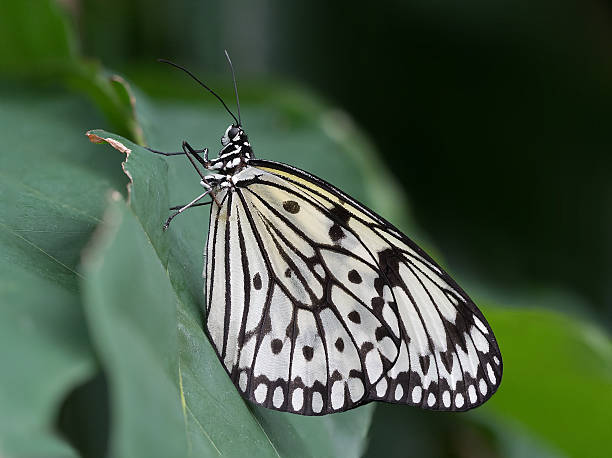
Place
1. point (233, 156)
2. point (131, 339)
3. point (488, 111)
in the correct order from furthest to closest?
point (488, 111) → point (233, 156) → point (131, 339)

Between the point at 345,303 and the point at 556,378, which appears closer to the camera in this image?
the point at 345,303

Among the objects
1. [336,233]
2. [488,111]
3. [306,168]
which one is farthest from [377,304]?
[488,111]

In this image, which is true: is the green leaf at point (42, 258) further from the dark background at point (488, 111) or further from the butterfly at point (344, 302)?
the dark background at point (488, 111)

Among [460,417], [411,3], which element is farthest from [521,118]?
[460,417]

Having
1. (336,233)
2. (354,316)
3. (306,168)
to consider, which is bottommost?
(354,316)

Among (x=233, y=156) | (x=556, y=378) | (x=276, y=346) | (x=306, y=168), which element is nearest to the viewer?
(x=276, y=346)

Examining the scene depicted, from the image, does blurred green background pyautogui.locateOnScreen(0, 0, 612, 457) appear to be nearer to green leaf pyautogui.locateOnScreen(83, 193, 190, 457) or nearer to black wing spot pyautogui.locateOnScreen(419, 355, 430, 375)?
green leaf pyautogui.locateOnScreen(83, 193, 190, 457)

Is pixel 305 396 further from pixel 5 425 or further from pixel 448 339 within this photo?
pixel 5 425

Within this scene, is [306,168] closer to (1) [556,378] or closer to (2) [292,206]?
(2) [292,206]
